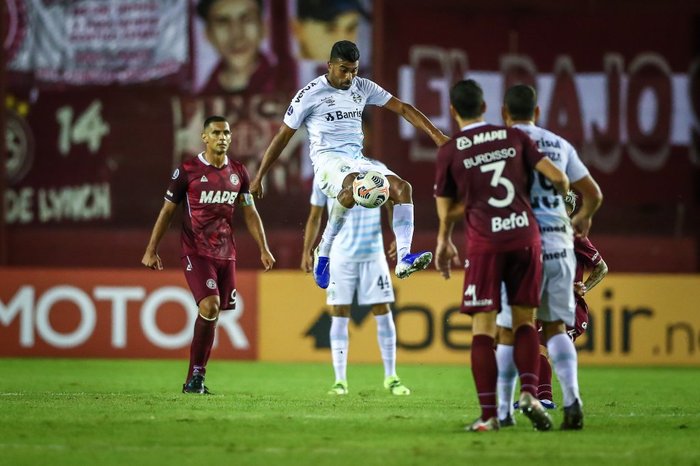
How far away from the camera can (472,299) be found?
8234mm

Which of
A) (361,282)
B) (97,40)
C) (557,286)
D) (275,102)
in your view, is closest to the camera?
(557,286)

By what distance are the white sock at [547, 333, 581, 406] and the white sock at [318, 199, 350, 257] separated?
307 centimetres

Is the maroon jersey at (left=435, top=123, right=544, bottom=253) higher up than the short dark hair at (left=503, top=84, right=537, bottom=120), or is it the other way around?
the short dark hair at (left=503, top=84, right=537, bottom=120)

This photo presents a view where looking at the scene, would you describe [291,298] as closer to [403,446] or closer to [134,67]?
[134,67]

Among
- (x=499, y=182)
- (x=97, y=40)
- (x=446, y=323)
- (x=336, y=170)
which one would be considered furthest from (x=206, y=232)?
(x=97, y=40)

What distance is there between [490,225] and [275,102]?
1421 cm

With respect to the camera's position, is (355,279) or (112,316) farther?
(112,316)

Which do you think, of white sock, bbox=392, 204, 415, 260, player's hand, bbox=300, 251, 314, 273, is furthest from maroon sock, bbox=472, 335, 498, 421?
player's hand, bbox=300, 251, 314, 273

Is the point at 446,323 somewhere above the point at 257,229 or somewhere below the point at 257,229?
below

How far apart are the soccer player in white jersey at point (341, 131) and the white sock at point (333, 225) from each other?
0.04 ft

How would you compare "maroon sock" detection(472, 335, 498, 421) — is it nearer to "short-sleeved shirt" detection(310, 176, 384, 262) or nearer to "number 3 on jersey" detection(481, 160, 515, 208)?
"number 3 on jersey" detection(481, 160, 515, 208)

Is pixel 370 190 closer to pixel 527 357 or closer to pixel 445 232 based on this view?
pixel 445 232

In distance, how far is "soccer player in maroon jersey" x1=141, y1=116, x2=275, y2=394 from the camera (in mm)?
11500

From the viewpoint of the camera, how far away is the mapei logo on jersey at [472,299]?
26.9 ft
